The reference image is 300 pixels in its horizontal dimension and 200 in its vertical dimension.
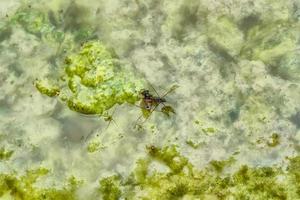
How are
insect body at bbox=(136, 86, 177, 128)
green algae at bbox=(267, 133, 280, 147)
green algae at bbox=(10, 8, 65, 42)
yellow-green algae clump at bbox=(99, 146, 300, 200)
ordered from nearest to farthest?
yellow-green algae clump at bbox=(99, 146, 300, 200) → green algae at bbox=(267, 133, 280, 147) → insect body at bbox=(136, 86, 177, 128) → green algae at bbox=(10, 8, 65, 42)

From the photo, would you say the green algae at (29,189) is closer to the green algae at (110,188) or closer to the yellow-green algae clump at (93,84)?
the green algae at (110,188)

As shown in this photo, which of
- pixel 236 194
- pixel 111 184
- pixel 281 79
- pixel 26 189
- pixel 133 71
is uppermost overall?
pixel 281 79

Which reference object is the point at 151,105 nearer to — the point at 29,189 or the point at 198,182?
the point at 198,182

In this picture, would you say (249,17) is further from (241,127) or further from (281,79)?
(241,127)

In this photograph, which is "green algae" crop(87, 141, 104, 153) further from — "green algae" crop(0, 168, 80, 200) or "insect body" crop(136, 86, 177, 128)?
"insect body" crop(136, 86, 177, 128)

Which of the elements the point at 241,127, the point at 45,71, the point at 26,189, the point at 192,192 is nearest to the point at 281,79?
the point at 241,127

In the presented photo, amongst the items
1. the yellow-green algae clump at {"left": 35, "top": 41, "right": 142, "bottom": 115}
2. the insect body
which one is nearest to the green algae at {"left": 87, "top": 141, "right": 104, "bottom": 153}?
the yellow-green algae clump at {"left": 35, "top": 41, "right": 142, "bottom": 115}

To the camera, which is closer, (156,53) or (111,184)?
(111,184)

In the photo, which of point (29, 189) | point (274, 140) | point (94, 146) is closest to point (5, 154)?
point (29, 189)
